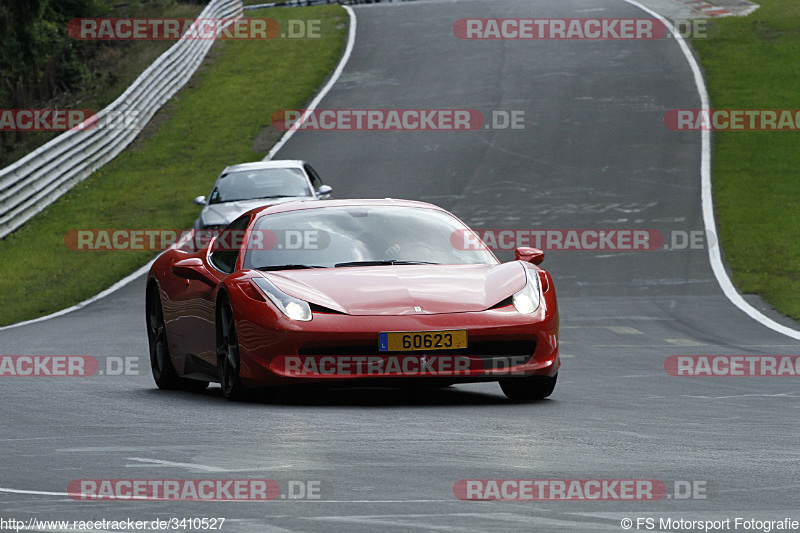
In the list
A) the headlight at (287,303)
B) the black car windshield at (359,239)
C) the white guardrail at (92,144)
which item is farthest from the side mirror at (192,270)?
the white guardrail at (92,144)

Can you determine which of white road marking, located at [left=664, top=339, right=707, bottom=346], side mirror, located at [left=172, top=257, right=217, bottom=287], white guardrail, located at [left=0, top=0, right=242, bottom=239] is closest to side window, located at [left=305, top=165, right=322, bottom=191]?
white guardrail, located at [left=0, top=0, right=242, bottom=239]

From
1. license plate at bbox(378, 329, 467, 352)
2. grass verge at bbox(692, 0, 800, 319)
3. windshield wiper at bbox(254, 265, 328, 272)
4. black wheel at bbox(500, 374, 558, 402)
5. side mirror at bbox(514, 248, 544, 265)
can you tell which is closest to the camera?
license plate at bbox(378, 329, 467, 352)

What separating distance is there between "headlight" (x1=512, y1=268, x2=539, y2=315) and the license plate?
23.2 inches

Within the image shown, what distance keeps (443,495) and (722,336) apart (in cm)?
953

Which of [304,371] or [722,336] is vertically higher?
[304,371]

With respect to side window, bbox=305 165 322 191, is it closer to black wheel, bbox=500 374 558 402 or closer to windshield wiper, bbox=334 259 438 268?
windshield wiper, bbox=334 259 438 268

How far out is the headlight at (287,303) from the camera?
904 centimetres

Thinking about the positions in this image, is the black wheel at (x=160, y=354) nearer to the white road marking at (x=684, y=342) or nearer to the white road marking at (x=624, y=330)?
the white road marking at (x=684, y=342)

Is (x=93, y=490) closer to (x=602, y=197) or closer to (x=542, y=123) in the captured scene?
(x=602, y=197)

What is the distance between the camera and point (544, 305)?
9.40 meters

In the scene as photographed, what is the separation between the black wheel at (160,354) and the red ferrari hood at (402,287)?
180 cm

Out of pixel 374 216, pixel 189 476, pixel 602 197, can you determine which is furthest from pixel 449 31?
pixel 189 476

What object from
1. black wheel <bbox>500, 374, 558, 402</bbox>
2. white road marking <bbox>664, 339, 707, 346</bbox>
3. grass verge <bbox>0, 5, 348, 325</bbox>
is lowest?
grass verge <bbox>0, 5, 348, 325</bbox>

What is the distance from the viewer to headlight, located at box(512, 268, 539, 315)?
928 centimetres
